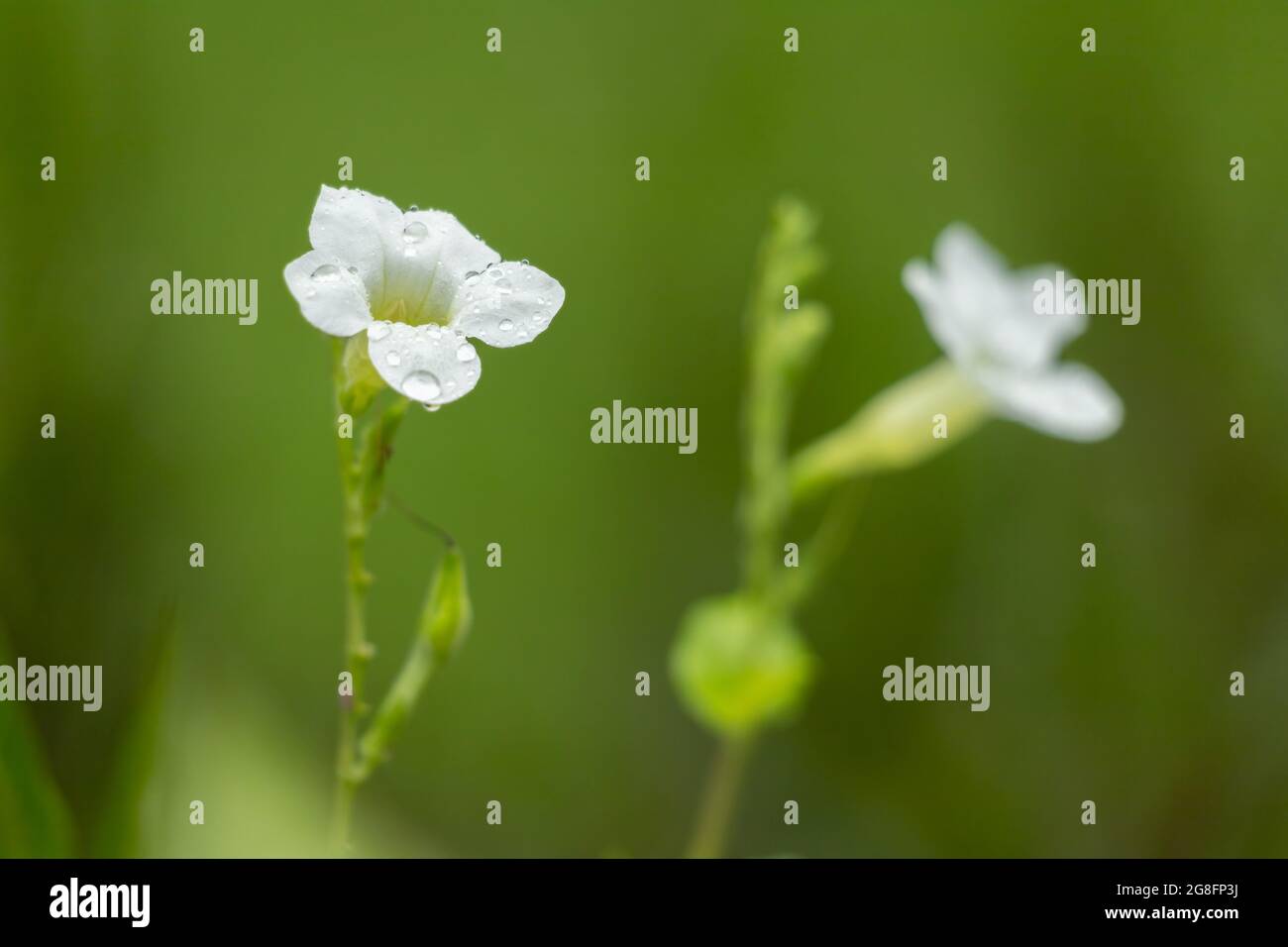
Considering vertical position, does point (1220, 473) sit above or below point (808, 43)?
below

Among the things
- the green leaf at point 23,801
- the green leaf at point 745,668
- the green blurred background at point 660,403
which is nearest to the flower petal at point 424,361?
the green leaf at point 745,668

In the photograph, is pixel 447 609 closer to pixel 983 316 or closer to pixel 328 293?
pixel 328 293

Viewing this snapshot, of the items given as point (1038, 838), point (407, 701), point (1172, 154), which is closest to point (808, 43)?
point (1172, 154)

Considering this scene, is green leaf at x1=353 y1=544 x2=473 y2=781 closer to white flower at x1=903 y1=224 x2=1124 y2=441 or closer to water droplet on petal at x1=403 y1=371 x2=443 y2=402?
water droplet on petal at x1=403 y1=371 x2=443 y2=402

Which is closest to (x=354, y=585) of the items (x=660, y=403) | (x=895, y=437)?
(x=895, y=437)
